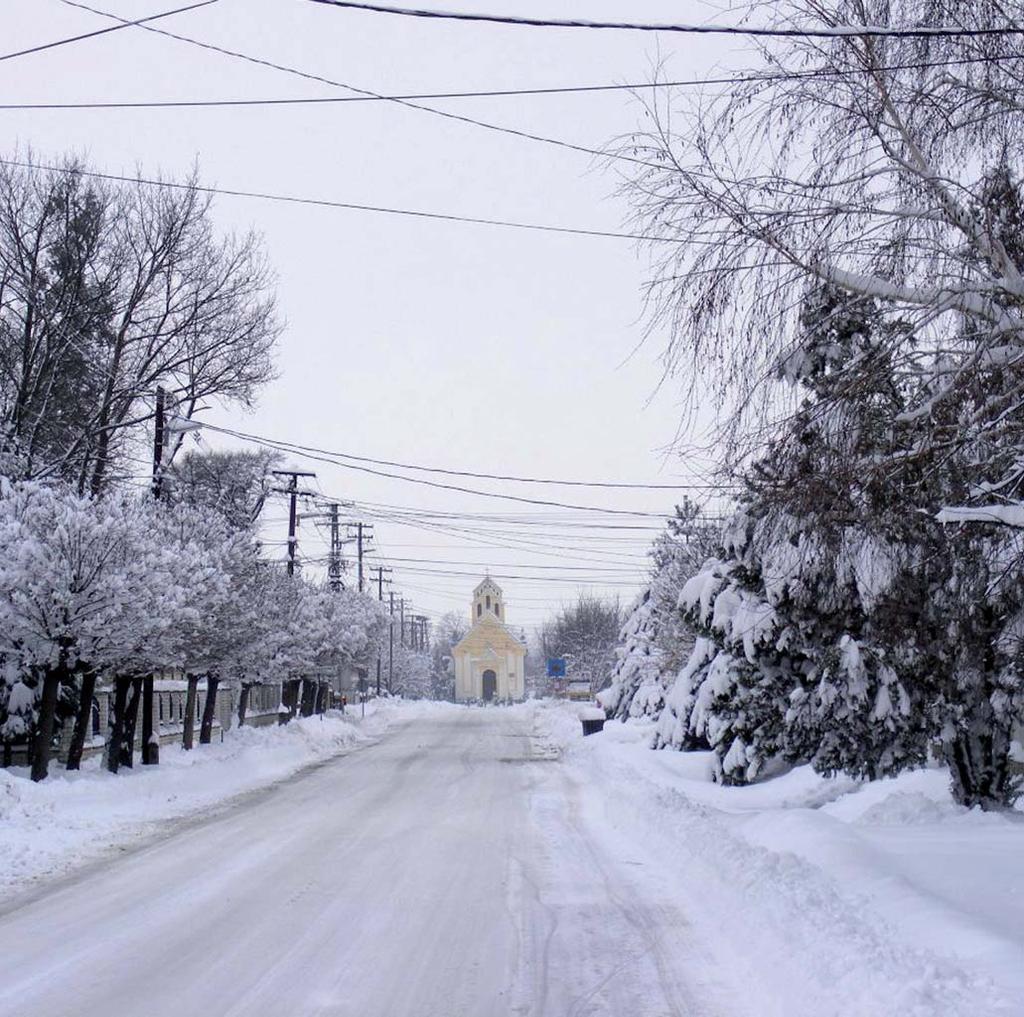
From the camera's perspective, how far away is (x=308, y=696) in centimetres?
5878

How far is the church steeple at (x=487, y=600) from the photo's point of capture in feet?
461

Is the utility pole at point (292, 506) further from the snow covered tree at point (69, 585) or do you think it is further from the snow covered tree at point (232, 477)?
the snow covered tree at point (69, 585)

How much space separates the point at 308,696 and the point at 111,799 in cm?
3868

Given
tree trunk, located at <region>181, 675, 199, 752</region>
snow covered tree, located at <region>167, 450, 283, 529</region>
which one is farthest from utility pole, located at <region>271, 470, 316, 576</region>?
tree trunk, located at <region>181, 675, 199, 752</region>

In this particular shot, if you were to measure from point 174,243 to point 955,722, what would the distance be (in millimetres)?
21077

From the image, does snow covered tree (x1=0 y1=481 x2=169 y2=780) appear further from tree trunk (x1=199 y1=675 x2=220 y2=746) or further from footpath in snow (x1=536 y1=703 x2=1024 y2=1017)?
tree trunk (x1=199 y1=675 x2=220 y2=746)

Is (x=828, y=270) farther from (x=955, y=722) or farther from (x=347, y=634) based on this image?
(x=347, y=634)

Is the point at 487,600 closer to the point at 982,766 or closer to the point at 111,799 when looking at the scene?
the point at 111,799

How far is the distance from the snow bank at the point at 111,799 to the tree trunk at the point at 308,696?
19408 millimetres

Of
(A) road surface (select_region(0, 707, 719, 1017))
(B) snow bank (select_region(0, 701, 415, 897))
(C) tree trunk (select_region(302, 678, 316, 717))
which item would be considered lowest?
(A) road surface (select_region(0, 707, 719, 1017))

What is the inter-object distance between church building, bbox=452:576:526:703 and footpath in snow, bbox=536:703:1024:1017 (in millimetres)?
116822

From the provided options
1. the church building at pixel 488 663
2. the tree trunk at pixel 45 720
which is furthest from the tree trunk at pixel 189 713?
the church building at pixel 488 663

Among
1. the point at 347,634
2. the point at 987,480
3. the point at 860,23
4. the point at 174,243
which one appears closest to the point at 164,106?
the point at 860,23

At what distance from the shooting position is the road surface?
288 inches
